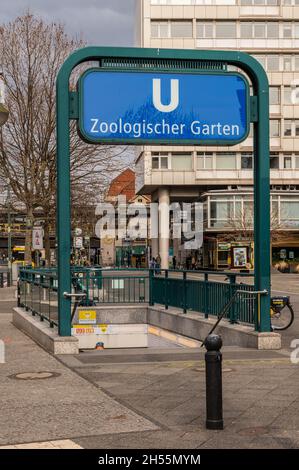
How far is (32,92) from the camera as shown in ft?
113

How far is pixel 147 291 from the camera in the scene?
19328 mm

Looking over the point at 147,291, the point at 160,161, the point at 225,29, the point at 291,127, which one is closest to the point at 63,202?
the point at 147,291

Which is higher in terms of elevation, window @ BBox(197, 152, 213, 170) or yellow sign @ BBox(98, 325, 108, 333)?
window @ BBox(197, 152, 213, 170)

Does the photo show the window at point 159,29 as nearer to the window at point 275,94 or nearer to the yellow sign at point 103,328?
the window at point 275,94

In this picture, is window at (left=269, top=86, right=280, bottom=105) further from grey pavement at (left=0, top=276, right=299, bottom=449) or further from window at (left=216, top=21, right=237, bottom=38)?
grey pavement at (left=0, top=276, right=299, bottom=449)

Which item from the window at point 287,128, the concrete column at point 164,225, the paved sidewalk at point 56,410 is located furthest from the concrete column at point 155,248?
the paved sidewalk at point 56,410

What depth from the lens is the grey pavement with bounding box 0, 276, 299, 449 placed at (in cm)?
604

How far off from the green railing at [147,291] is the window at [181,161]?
48684mm

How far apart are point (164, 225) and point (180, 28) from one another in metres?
19.5

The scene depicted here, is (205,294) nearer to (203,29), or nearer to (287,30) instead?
(203,29)

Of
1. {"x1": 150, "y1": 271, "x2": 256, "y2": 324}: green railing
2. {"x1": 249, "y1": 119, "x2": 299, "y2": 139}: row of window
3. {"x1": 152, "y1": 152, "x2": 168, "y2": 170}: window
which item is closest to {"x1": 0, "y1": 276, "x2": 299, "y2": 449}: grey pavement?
{"x1": 150, "y1": 271, "x2": 256, "y2": 324}: green railing

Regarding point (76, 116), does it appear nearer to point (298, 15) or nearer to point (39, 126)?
point (39, 126)

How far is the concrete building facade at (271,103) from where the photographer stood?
68375 mm

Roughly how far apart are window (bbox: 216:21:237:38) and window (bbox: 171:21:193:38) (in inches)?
108
